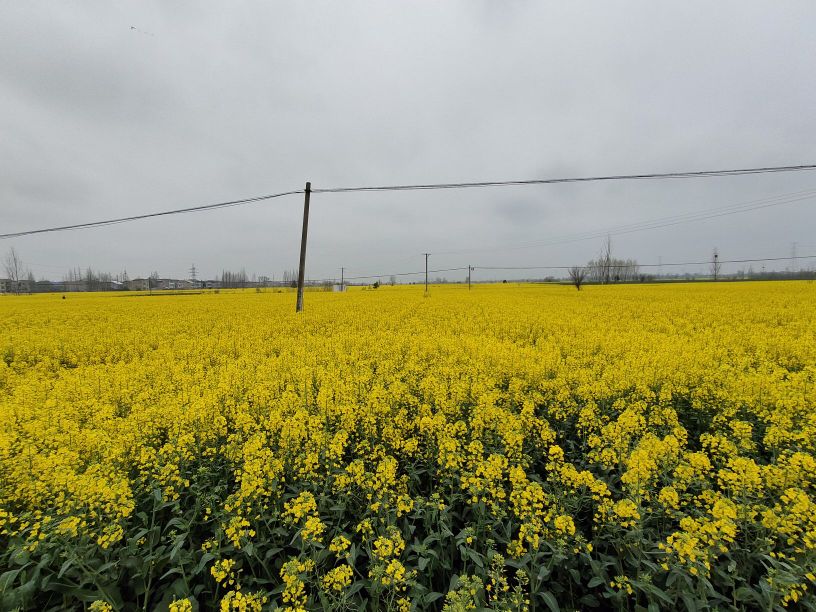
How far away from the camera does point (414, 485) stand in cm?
358

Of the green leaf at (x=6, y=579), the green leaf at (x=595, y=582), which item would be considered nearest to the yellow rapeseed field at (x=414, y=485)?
the green leaf at (x=6, y=579)

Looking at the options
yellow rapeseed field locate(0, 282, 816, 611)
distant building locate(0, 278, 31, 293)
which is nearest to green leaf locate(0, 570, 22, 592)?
yellow rapeseed field locate(0, 282, 816, 611)

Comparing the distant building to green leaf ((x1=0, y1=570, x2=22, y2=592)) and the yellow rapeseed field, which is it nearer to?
the yellow rapeseed field

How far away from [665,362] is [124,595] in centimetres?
829

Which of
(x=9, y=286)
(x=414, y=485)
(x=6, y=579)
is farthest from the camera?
(x=9, y=286)

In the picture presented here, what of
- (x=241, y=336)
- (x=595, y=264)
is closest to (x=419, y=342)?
(x=241, y=336)

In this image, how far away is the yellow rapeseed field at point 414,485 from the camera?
87.9 inches

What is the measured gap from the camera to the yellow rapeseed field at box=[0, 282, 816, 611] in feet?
7.32

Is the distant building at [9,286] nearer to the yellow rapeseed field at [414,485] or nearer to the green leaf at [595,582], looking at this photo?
the yellow rapeseed field at [414,485]

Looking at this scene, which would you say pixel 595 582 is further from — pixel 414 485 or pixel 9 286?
pixel 9 286

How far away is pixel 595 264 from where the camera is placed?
291 feet

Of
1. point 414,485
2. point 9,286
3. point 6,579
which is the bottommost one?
point 414,485

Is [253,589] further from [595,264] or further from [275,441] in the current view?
[595,264]

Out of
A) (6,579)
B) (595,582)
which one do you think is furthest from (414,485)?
(6,579)
